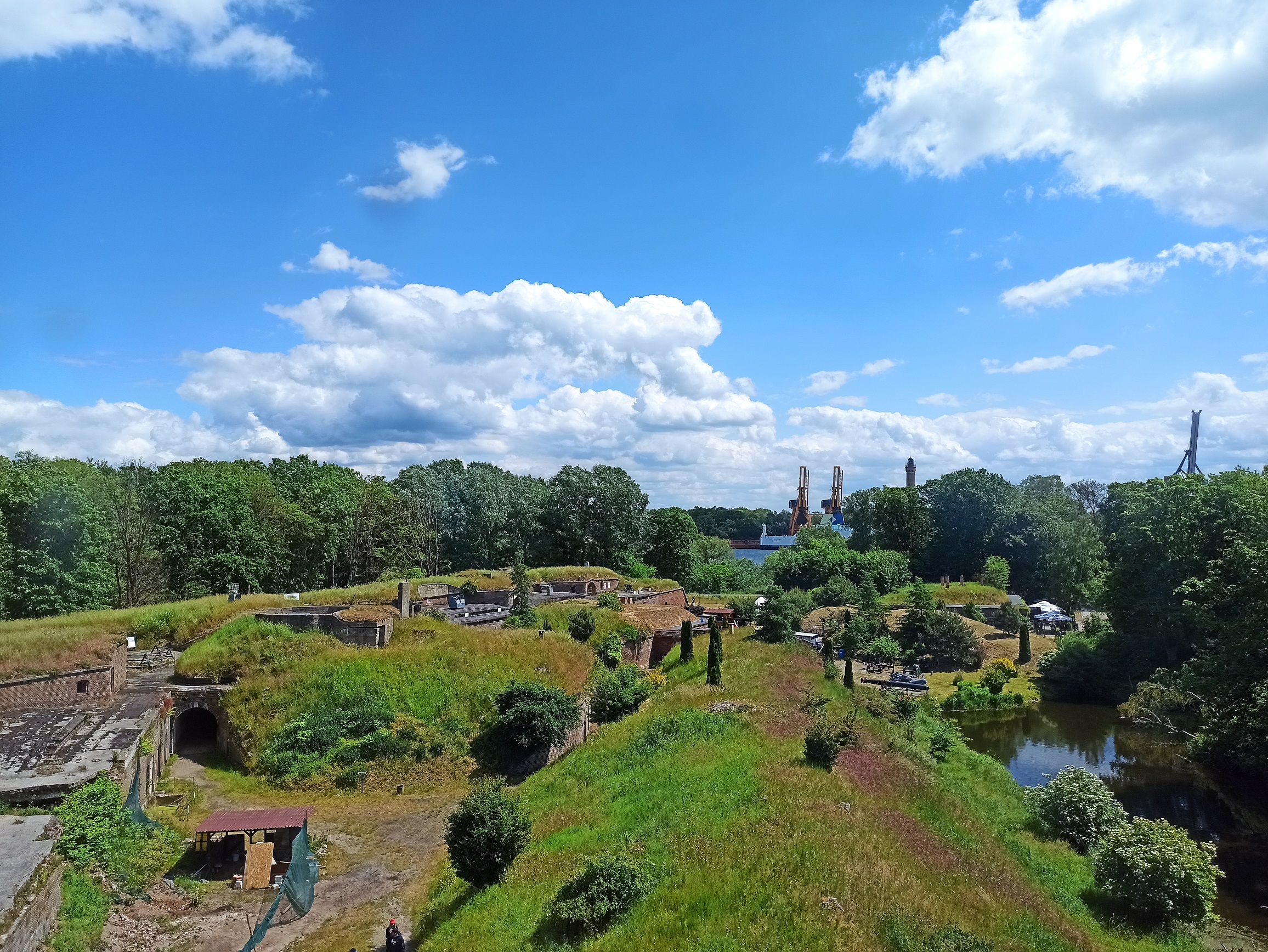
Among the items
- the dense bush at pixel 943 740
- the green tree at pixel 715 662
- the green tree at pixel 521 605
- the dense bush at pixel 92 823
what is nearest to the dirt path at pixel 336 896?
the dense bush at pixel 92 823

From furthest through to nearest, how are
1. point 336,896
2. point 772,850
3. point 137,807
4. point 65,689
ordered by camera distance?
point 65,689, point 137,807, point 336,896, point 772,850

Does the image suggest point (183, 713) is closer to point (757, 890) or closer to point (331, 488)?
point (757, 890)

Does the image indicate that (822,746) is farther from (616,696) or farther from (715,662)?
(616,696)

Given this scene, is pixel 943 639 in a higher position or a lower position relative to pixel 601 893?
lower

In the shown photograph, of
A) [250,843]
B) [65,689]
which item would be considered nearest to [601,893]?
[250,843]

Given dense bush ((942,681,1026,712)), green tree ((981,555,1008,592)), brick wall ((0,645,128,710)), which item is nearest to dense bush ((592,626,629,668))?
dense bush ((942,681,1026,712))

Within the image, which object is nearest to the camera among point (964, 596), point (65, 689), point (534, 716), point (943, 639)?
point (65, 689)

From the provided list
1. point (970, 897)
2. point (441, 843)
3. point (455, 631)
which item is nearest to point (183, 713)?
point (455, 631)
